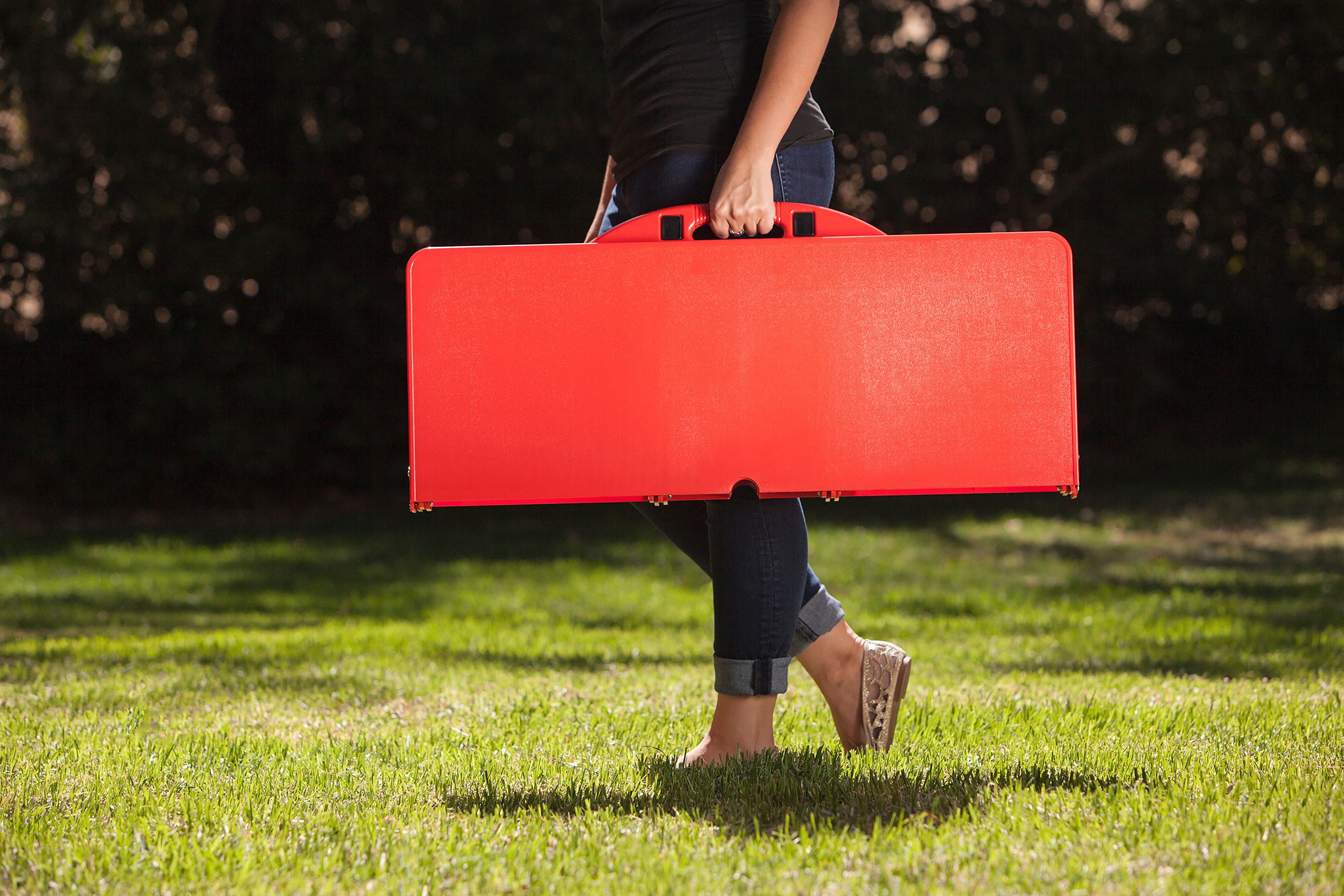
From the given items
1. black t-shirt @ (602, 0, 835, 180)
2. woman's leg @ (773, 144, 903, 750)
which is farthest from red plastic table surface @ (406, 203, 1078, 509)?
woman's leg @ (773, 144, 903, 750)

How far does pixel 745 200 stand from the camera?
7.16ft

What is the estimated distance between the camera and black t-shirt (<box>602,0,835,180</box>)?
2344 millimetres

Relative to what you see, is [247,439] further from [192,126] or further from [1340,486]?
[1340,486]

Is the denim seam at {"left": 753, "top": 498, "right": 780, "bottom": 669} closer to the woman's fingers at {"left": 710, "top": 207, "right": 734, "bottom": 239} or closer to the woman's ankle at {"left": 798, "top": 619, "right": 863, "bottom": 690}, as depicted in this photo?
the woman's ankle at {"left": 798, "top": 619, "right": 863, "bottom": 690}

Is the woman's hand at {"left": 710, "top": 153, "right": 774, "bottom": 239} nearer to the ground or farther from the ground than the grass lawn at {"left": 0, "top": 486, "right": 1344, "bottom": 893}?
farther from the ground

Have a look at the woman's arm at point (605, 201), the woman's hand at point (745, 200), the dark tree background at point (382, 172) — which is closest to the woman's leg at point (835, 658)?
the woman's hand at point (745, 200)

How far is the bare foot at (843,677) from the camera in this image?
261 cm

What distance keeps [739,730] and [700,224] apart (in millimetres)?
990

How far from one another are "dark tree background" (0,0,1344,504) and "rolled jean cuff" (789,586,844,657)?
995 cm

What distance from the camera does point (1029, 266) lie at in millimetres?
2188

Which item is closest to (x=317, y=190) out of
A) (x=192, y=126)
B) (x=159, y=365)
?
(x=192, y=126)

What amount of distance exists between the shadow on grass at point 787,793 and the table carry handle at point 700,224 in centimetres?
100

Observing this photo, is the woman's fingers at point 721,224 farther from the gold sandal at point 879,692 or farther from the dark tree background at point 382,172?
the dark tree background at point 382,172

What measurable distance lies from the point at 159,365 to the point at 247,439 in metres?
1.10
